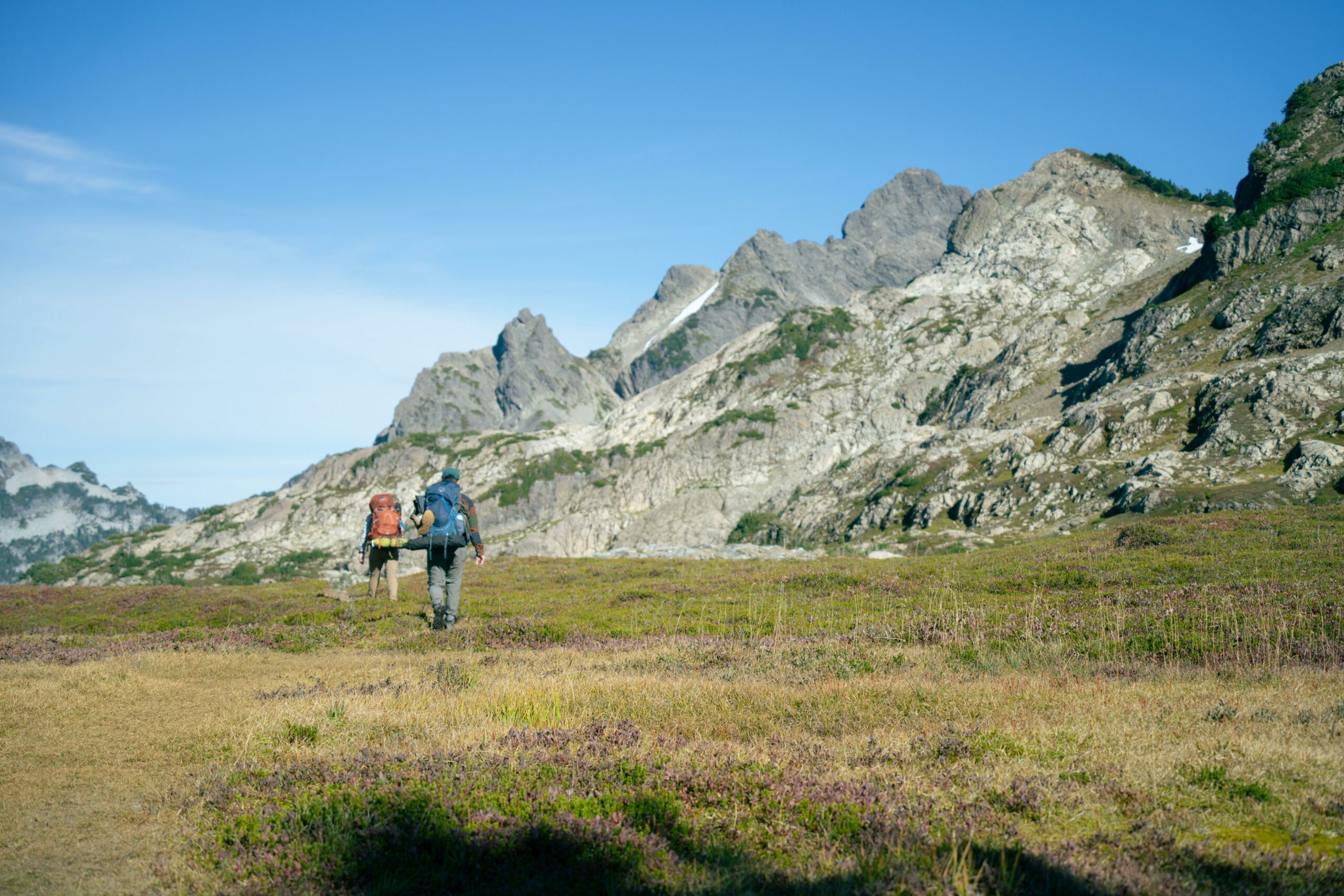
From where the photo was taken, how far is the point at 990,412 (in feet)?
371

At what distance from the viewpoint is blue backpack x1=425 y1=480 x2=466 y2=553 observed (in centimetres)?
1747

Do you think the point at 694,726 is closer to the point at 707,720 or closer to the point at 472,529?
the point at 707,720

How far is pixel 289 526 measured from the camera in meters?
178

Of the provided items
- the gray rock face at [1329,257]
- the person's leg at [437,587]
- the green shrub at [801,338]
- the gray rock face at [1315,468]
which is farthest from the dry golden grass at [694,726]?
the green shrub at [801,338]

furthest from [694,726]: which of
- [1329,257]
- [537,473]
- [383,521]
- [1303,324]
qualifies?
[537,473]

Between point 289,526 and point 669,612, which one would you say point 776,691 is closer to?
point 669,612

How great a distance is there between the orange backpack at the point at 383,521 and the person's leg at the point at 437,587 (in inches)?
182

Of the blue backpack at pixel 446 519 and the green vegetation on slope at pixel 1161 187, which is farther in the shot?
the green vegetation on slope at pixel 1161 187

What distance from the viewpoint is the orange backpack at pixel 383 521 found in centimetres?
2219

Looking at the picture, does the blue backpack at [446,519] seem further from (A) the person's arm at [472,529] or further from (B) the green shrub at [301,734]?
(B) the green shrub at [301,734]

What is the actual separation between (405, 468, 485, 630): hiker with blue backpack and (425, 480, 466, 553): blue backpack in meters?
0.01

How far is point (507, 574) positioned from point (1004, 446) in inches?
2491

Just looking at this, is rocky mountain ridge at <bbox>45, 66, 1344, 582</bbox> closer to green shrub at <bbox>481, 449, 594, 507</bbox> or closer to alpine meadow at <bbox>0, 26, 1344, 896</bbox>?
green shrub at <bbox>481, 449, 594, 507</bbox>

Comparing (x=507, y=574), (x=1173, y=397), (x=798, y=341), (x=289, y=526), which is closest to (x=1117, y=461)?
(x=1173, y=397)
